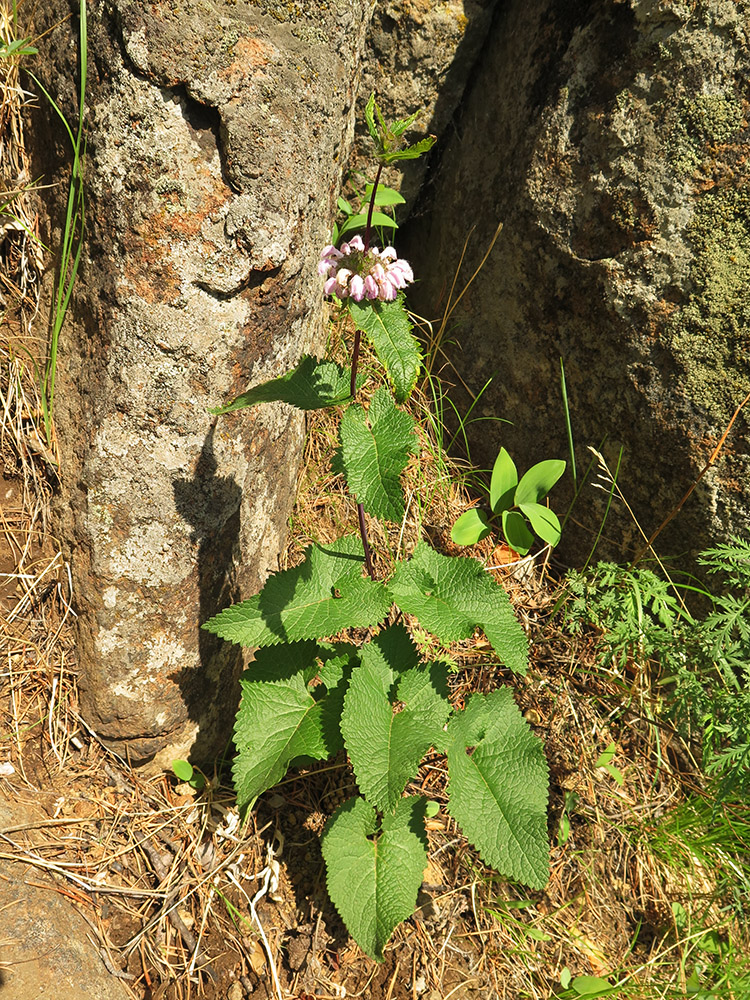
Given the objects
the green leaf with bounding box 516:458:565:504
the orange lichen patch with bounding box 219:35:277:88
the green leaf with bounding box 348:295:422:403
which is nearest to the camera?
the green leaf with bounding box 348:295:422:403

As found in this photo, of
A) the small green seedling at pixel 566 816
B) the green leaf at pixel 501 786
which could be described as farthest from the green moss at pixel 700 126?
the small green seedling at pixel 566 816

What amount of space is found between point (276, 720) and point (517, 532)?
1.19 metres

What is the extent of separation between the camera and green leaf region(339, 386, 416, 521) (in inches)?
59.2

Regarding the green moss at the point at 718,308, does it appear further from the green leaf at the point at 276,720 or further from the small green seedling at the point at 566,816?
the green leaf at the point at 276,720

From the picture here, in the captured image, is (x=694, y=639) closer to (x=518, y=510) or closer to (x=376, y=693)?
(x=518, y=510)

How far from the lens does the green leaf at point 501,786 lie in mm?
1718

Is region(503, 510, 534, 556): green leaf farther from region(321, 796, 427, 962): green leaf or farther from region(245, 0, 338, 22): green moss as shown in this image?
region(245, 0, 338, 22): green moss

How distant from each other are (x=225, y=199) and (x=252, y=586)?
1116 millimetres

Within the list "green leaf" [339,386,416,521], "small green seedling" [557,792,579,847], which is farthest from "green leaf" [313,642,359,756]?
"small green seedling" [557,792,579,847]

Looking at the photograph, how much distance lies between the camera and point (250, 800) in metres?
1.85

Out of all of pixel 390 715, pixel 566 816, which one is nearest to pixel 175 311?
pixel 390 715

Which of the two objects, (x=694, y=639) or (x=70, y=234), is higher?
(x=70, y=234)

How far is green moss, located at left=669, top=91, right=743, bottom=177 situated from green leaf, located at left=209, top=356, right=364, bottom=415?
1381 mm

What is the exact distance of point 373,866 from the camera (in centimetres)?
182
